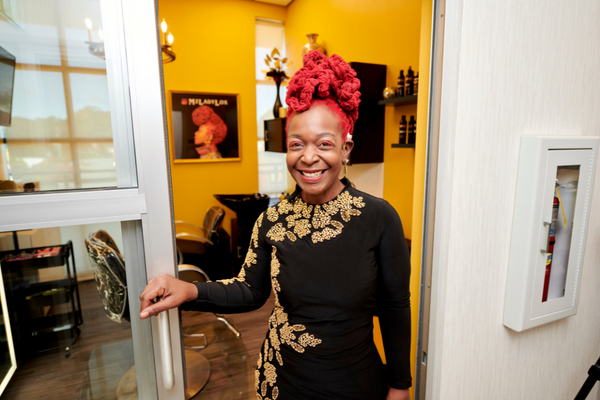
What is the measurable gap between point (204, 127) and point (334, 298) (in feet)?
12.7

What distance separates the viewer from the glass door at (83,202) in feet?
2.30

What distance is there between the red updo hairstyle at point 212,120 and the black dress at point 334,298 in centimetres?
369

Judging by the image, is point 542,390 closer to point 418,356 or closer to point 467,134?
point 418,356

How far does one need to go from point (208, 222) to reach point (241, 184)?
832 mm

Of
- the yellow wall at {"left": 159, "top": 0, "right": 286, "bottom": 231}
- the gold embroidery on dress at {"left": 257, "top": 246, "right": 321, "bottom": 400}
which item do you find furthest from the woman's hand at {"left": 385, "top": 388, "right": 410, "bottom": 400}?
the yellow wall at {"left": 159, "top": 0, "right": 286, "bottom": 231}

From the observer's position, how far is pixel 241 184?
15.6 ft

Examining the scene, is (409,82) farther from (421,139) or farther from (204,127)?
(204,127)

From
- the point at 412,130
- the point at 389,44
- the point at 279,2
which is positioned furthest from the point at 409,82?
the point at 279,2

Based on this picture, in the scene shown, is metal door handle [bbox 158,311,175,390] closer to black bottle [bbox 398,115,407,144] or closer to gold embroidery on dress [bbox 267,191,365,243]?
gold embroidery on dress [bbox 267,191,365,243]

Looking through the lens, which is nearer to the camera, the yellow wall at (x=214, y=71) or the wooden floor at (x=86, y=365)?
the wooden floor at (x=86, y=365)

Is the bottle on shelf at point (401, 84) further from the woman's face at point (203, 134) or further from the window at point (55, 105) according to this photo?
the woman's face at point (203, 134)

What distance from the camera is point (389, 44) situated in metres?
2.74

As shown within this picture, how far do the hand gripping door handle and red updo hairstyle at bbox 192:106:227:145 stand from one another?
394 cm

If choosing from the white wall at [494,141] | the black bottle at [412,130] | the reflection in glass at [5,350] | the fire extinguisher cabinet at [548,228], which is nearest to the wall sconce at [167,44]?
the black bottle at [412,130]
